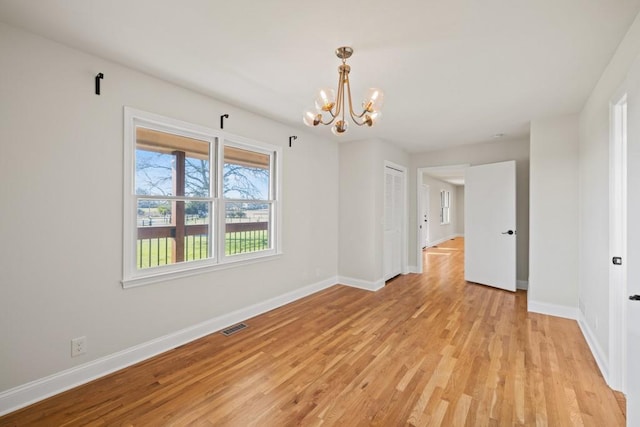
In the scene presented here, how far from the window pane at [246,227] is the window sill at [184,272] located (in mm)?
131

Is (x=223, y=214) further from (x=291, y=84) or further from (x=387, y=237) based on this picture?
(x=387, y=237)

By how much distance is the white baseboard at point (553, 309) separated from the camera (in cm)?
345

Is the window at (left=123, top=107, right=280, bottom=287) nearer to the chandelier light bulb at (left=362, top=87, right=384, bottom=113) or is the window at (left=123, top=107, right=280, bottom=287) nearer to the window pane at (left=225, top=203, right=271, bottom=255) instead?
the window pane at (left=225, top=203, right=271, bottom=255)

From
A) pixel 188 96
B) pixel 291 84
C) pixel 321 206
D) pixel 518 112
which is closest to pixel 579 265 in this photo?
pixel 518 112

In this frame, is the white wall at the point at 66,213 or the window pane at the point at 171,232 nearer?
the white wall at the point at 66,213

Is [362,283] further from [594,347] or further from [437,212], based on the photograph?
[437,212]

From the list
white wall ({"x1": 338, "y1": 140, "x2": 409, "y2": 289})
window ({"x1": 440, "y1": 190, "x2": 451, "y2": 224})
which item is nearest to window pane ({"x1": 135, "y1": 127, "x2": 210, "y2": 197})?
white wall ({"x1": 338, "y1": 140, "x2": 409, "y2": 289})

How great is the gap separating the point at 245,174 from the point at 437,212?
844 cm

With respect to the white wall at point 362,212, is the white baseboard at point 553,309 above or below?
below

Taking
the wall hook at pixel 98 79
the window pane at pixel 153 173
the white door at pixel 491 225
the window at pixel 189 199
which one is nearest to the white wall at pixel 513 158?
the white door at pixel 491 225

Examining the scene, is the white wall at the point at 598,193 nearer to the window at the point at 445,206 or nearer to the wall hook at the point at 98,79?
the wall hook at the point at 98,79

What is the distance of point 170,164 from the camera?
280cm

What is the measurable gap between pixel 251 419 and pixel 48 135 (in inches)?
95.1

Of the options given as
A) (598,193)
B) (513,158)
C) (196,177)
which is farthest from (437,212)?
(196,177)
